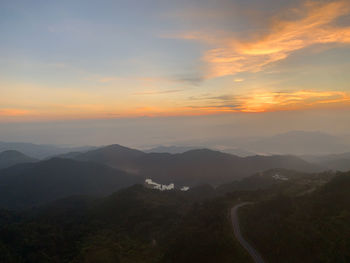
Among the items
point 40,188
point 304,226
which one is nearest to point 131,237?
point 304,226

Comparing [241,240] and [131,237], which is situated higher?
[241,240]

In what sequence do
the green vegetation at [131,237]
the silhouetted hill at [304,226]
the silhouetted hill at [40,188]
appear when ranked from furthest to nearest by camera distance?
the silhouetted hill at [40,188]
the green vegetation at [131,237]
the silhouetted hill at [304,226]

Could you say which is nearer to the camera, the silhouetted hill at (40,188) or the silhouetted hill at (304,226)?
the silhouetted hill at (304,226)

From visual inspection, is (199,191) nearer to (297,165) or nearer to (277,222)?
(277,222)

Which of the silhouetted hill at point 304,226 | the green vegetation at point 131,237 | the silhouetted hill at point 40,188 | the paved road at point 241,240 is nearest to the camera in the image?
the silhouetted hill at point 304,226

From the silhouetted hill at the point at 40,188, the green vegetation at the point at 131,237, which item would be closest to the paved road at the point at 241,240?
the green vegetation at the point at 131,237

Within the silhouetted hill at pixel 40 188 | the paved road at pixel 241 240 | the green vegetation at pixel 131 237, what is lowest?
the silhouetted hill at pixel 40 188

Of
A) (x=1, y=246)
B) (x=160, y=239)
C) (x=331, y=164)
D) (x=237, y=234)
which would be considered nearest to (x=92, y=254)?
(x=160, y=239)

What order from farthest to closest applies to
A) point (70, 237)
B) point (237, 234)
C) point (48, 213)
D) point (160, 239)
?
point (48, 213) < point (70, 237) < point (160, 239) < point (237, 234)

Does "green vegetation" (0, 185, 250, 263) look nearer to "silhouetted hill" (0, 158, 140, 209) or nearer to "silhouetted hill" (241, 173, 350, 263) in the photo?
"silhouetted hill" (241, 173, 350, 263)

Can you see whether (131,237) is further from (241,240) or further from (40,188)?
(40,188)

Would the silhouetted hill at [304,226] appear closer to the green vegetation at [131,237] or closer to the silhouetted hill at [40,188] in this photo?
the green vegetation at [131,237]
